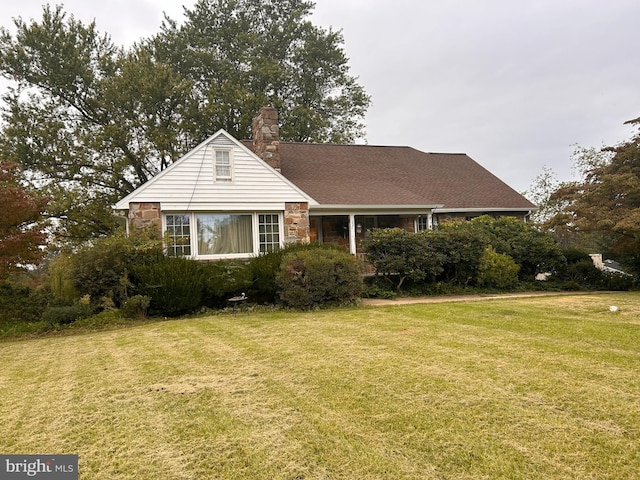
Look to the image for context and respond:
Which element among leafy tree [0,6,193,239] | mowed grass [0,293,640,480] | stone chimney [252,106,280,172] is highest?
leafy tree [0,6,193,239]

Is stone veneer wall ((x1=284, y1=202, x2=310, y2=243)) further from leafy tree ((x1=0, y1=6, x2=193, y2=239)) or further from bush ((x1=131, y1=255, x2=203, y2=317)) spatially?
leafy tree ((x1=0, y1=6, x2=193, y2=239))

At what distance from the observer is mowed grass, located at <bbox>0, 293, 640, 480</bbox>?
8.96 feet

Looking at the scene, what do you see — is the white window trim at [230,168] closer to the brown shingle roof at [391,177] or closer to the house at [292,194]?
the house at [292,194]

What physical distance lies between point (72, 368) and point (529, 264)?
48.8ft

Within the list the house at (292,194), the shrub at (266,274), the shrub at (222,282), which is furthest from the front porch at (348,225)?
the shrub at (222,282)

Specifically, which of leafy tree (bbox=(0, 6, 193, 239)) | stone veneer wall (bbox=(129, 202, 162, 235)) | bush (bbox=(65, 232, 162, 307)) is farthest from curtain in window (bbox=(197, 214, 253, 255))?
leafy tree (bbox=(0, 6, 193, 239))

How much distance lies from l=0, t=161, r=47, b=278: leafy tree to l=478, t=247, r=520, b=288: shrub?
12.2m

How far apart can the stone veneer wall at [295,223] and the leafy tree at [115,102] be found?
1026 cm

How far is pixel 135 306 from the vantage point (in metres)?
9.79

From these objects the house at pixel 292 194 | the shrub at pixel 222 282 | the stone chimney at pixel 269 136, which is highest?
the stone chimney at pixel 269 136

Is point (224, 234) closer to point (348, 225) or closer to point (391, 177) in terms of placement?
point (348, 225)

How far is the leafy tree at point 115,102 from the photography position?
20.9 meters

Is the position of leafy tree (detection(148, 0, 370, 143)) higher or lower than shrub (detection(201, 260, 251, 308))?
higher

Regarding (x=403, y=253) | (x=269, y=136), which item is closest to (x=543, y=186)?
(x=403, y=253)
